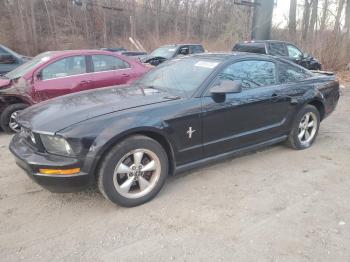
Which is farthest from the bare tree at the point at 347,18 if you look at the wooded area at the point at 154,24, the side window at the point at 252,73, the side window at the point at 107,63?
the side window at the point at 252,73

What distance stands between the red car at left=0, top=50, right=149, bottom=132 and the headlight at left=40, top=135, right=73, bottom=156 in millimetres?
3252

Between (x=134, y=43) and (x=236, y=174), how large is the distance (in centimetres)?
2173

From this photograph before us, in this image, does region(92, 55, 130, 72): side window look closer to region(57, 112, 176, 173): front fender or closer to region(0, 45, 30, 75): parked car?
region(0, 45, 30, 75): parked car

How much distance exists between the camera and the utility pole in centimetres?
1400

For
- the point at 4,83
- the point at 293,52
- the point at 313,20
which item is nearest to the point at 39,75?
the point at 4,83

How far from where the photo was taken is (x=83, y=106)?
3.51m

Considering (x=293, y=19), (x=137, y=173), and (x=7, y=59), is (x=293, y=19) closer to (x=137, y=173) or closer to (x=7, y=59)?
(x=7, y=59)

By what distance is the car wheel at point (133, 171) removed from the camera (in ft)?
10.4

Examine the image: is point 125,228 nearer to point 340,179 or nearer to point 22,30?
point 340,179

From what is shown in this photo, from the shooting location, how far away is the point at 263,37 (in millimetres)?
14562

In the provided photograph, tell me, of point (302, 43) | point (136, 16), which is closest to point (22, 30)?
point (136, 16)

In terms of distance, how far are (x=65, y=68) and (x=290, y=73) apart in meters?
4.07

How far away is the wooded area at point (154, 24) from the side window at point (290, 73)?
37.2 ft

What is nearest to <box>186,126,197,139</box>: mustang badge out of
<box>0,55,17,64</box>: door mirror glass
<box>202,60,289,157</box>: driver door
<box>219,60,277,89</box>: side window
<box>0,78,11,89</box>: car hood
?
<box>202,60,289,157</box>: driver door
